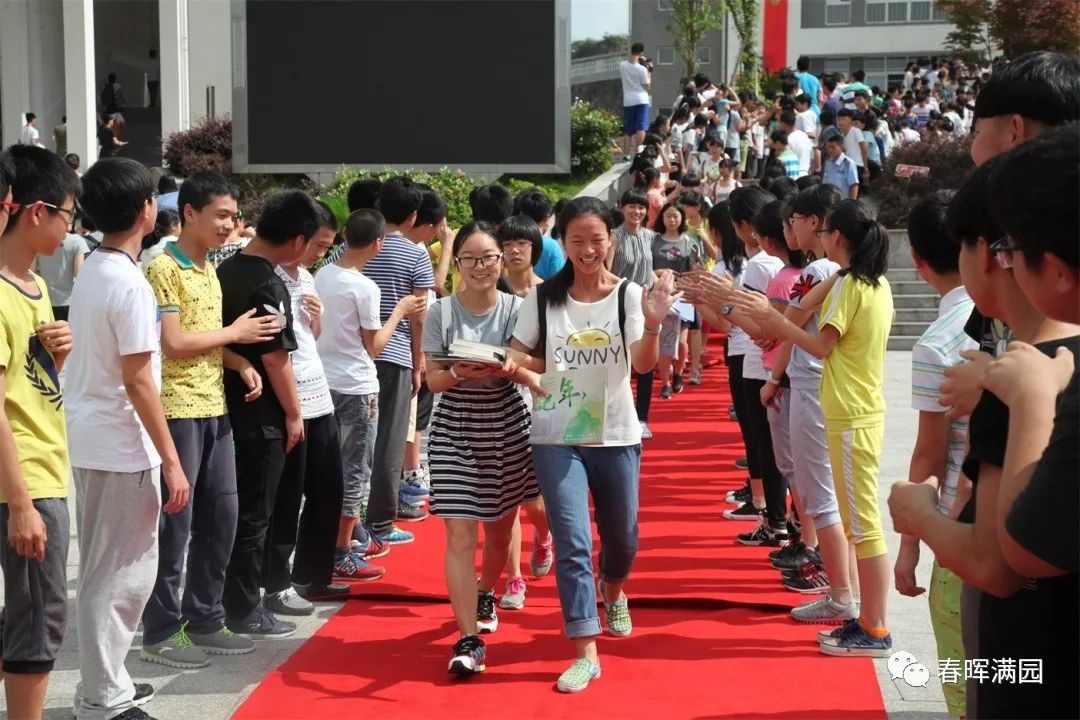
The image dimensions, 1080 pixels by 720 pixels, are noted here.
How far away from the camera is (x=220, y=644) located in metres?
5.22

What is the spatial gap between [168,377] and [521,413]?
1416mm

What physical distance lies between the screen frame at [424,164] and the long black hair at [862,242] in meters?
12.7

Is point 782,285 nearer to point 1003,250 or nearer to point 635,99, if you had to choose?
point 1003,250

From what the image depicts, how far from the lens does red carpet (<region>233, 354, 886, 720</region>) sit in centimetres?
464

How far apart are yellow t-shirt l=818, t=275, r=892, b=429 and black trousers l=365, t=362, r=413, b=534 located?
249 centimetres

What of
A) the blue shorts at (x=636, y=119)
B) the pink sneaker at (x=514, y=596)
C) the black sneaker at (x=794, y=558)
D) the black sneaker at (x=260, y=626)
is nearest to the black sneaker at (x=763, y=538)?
the black sneaker at (x=794, y=558)

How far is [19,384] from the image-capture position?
3824mm

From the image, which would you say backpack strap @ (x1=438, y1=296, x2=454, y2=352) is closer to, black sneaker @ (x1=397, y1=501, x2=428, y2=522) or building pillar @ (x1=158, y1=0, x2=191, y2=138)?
black sneaker @ (x1=397, y1=501, x2=428, y2=522)

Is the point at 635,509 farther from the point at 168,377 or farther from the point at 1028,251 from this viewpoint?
the point at 1028,251

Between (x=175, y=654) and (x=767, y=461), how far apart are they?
3216 mm

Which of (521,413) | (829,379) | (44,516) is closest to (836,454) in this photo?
(829,379)

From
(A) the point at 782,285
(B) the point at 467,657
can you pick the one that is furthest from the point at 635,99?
(B) the point at 467,657

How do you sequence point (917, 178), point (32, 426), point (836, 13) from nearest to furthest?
point (32, 426)
point (917, 178)
point (836, 13)

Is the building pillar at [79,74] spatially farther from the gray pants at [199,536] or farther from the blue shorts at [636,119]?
the gray pants at [199,536]
